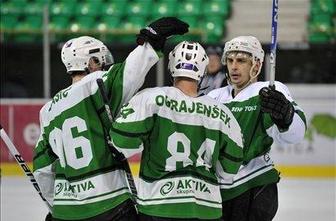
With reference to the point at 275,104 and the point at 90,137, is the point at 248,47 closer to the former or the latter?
the point at 275,104

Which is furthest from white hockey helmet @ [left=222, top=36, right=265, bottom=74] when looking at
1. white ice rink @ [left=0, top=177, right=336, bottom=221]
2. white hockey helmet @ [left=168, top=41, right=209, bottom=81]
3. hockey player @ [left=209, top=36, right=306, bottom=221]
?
white ice rink @ [left=0, top=177, right=336, bottom=221]

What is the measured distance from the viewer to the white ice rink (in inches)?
197

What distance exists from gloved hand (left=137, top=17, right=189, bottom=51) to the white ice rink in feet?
7.85

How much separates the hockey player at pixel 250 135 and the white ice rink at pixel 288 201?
1.78 m

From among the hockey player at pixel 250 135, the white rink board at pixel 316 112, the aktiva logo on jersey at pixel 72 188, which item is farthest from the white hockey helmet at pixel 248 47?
the white rink board at pixel 316 112

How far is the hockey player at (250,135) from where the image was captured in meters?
3.07

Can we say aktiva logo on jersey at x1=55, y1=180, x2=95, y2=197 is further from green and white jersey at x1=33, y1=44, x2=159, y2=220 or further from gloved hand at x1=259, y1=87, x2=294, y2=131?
gloved hand at x1=259, y1=87, x2=294, y2=131

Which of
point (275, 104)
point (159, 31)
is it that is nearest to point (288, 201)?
point (275, 104)

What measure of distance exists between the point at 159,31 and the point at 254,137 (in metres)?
0.66

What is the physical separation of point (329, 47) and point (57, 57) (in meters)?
2.63

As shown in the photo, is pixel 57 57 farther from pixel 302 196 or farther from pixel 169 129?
pixel 169 129

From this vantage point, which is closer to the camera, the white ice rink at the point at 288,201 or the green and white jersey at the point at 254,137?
the green and white jersey at the point at 254,137

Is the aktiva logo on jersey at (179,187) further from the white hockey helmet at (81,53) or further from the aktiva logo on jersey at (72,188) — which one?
the white hockey helmet at (81,53)

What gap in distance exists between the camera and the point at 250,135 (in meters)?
3.07
